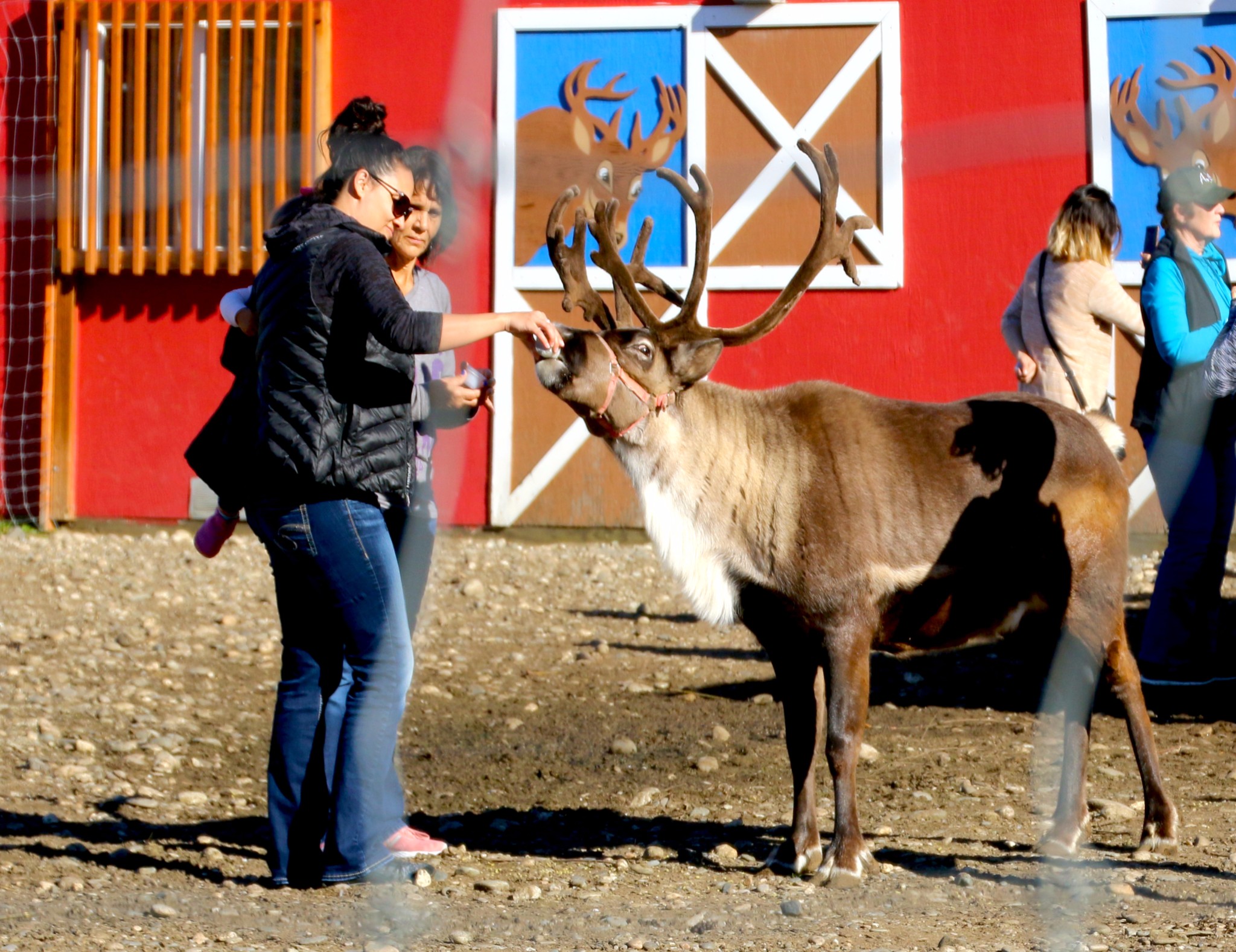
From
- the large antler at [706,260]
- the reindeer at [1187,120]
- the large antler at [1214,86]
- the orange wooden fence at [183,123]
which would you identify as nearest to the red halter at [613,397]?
the large antler at [706,260]

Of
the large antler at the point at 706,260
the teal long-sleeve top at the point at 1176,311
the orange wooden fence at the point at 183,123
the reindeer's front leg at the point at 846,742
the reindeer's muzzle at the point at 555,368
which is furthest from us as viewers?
the orange wooden fence at the point at 183,123

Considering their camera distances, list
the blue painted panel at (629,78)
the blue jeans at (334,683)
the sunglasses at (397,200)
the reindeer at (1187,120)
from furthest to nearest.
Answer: the blue painted panel at (629,78), the reindeer at (1187,120), the sunglasses at (397,200), the blue jeans at (334,683)

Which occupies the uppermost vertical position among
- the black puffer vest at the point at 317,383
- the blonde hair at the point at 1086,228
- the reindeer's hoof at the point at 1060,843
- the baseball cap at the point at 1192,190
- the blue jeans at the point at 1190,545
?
the baseball cap at the point at 1192,190

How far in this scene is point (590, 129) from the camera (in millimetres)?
10086

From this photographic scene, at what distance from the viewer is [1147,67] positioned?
968cm

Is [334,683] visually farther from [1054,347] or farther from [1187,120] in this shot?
[1187,120]

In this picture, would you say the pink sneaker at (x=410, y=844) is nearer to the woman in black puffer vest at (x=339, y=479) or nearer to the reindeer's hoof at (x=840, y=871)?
the woman in black puffer vest at (x=339, y=479)

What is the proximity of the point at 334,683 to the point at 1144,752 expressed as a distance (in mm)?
2385

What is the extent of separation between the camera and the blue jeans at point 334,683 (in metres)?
3.93

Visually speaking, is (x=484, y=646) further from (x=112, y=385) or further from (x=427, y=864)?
(x=112, y=385)

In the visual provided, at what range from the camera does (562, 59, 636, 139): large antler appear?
33.1 feet

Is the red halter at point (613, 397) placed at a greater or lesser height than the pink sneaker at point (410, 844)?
greater

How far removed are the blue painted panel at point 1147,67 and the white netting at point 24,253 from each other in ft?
23.9

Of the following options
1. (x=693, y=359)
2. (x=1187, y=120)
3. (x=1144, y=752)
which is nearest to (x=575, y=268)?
(x=693, y=359)
